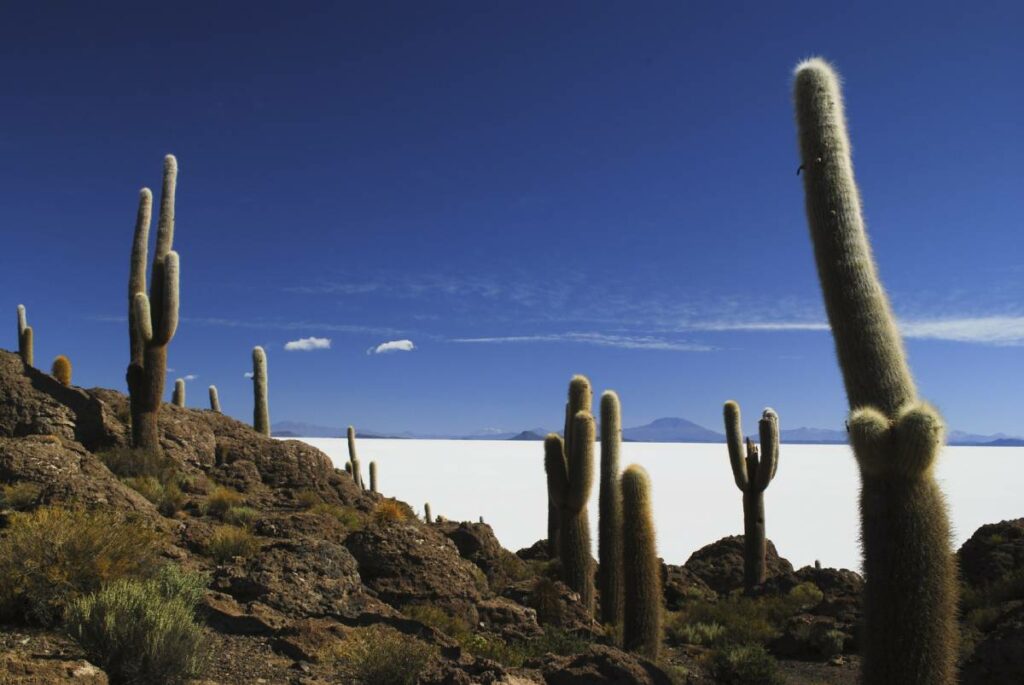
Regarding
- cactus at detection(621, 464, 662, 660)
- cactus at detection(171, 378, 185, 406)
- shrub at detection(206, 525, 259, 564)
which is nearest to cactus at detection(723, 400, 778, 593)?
cactus at detection(621, 464, 662, 660)

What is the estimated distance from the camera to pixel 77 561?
7062 millimetres

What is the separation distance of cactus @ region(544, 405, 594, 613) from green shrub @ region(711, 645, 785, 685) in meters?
3.43

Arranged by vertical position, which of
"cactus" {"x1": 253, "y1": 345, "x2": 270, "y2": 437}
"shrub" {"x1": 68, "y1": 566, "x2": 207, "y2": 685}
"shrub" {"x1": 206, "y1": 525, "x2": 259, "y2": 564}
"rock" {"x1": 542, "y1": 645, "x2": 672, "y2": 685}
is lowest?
"rock" {"x1": 542, "y1": 645, "x2": 672, "y2": 685}

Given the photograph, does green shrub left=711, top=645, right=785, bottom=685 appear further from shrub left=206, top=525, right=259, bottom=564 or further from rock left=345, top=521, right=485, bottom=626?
shrub left=206, top=525, right=259, bottom=564

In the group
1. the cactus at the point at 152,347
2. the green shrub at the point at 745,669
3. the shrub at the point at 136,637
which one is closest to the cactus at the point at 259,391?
the cactus at the point at 152,347

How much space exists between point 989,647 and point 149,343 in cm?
1643

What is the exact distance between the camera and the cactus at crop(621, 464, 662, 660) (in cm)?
1188

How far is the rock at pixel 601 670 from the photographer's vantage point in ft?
25.2

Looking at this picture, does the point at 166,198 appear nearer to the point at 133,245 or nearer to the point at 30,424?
the point at 133,245

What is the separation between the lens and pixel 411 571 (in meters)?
10.7

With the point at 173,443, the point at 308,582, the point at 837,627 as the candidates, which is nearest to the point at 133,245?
the point at 173,443

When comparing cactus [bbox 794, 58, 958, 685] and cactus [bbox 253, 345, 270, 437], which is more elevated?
cactus [bbox 253, 345, 270, 437]

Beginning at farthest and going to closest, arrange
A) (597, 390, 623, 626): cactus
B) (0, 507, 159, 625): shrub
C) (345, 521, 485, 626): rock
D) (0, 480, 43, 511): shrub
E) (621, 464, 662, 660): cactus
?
(597, 390, 623, 626): cactus, (621, 464, 662, 660): cactus, (345, 521, 485, 626): rock, (0, 480, 43, 511): shrub, (0, 507, 159, 625): shrub

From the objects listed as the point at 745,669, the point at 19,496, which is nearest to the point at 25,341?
the point at 19,496
